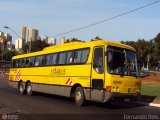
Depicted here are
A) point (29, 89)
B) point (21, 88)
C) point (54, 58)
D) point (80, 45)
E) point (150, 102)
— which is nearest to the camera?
point (80, 45)

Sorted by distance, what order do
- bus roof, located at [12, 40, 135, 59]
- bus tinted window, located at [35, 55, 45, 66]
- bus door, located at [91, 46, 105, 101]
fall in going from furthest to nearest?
bus tinted window, located at [35, 55, 45, 66], bus roof, located at [12, 40, 135, 59], bus door, located at [91, 46, 105, 101]

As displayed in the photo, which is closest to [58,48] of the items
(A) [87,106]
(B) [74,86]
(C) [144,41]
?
(B) [74,86]

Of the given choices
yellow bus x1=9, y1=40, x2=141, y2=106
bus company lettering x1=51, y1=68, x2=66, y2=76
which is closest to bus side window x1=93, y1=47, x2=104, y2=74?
yellow bus x1=9, y1=40, x2=141, y2=106

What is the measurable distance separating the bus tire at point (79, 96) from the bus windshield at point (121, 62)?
220 cm

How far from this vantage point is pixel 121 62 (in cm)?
1770

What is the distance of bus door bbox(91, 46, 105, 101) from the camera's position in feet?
57.2

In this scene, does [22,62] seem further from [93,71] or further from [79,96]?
[93,71]

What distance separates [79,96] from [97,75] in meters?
1.78

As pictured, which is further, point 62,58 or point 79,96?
point 62,58

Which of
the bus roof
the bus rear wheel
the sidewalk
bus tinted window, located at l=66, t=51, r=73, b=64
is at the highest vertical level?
the bus roof

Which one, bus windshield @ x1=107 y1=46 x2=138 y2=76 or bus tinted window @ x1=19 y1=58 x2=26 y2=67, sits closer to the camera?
bus windshield @ x1=107 y1=46 x2=138 y2=76

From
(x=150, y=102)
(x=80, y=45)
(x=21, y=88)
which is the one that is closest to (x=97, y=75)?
(x=80, y=45)

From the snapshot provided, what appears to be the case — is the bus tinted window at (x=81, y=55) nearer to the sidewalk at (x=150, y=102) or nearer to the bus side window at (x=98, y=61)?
the bus side window at (x=98, y=61)

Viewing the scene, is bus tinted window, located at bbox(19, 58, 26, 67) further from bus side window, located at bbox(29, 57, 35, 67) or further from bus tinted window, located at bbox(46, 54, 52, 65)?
bus tinted window, located at bbox(46, 54, 52, 65)
